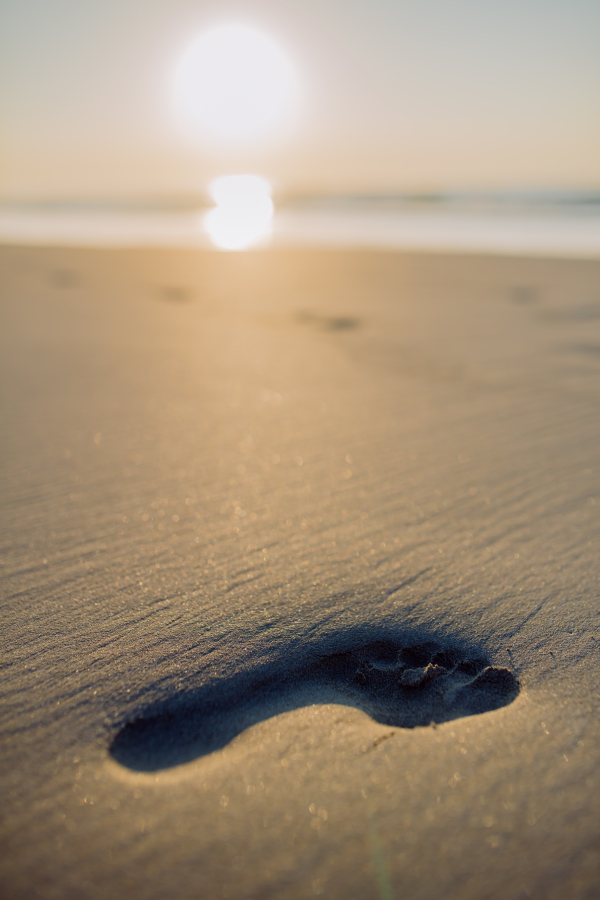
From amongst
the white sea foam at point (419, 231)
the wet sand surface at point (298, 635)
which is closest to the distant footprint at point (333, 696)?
the wet sand surface at point (298, 635)

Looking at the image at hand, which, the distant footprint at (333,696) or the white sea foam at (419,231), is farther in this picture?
the white sea foam at (419,231)

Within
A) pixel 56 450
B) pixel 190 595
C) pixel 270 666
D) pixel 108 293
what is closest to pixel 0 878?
pixel 270 666

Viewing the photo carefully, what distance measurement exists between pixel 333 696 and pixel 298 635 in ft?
0.61

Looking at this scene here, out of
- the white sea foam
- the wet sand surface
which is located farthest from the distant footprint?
the white sea foam

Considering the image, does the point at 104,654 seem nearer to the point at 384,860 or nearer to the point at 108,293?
the point at 384,860

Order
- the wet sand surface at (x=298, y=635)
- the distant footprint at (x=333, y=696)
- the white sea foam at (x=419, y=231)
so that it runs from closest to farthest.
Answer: the wet sand surface at (x=298, y=635) < the distant footprint at (x=333, y=696) < the white sea foam at (x=419, y=231)

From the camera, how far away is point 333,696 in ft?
4.14

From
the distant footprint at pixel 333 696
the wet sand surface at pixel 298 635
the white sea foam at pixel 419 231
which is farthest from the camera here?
the white sea foam at pixel 419 231

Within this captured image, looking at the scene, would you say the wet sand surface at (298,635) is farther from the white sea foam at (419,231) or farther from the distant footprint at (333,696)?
the white sea foam at (419,231)

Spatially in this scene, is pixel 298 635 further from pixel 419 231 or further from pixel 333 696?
pixel 419 231

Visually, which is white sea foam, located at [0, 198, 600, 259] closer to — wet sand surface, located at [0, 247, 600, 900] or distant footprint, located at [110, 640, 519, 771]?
wet sand surface, located at [0, 247, 600, 900]

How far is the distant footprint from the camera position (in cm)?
114

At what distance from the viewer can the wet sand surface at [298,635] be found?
0.95 metres

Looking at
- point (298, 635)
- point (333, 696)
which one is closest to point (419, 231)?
point (298, 635)
